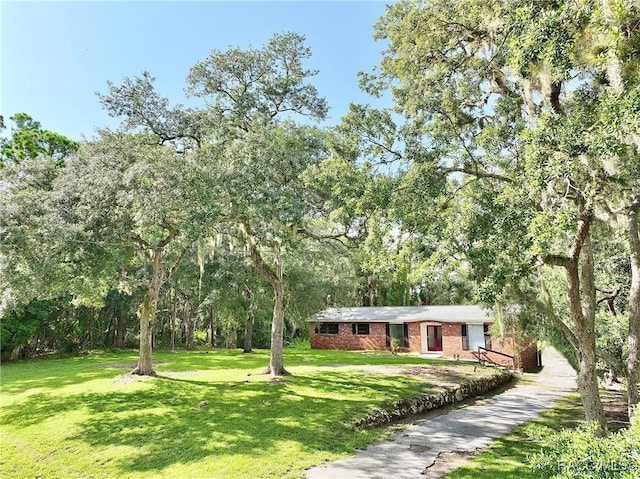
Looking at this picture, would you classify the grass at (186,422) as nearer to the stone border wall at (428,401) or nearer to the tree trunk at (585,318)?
the stone border wall at (428,401)

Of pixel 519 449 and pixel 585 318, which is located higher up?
pixel 585 318

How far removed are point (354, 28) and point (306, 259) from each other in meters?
8.61

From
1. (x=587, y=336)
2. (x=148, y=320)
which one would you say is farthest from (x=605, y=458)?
(x=148, y=320)

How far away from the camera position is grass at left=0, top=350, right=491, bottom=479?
23.0 ft

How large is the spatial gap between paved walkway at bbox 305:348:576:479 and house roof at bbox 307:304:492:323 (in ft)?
23.7

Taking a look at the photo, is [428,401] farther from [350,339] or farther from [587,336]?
[350,339]

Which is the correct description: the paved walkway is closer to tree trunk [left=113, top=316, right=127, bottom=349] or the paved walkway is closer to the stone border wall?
the stone border wall

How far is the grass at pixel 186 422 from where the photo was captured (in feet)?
23.0

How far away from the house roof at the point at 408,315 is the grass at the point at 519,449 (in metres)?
9.30

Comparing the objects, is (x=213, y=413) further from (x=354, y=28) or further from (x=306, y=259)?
(x=354, y=28)

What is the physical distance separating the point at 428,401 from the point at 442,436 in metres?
2.76

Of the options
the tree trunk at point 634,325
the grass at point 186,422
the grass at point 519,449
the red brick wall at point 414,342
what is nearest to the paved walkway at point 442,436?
the grass at point 519,449

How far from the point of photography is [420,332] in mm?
24641

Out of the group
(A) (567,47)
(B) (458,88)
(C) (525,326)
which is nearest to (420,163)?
(B) (458,88)
